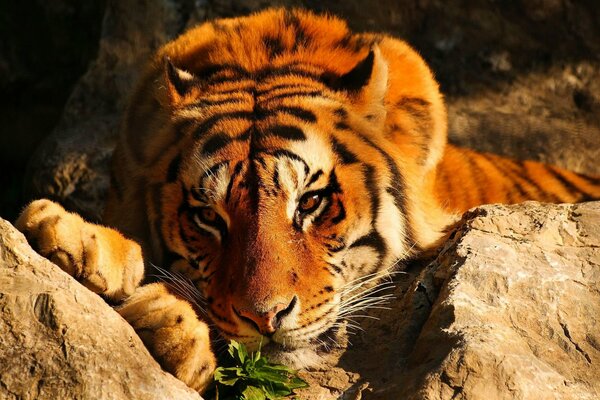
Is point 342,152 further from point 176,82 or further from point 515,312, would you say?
point 515,312

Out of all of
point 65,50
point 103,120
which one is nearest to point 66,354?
point 103,120

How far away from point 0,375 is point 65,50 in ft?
14.7

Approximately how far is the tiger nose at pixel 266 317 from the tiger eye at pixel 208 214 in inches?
19.9

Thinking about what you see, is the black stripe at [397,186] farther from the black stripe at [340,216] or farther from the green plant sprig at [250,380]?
→ the green plant sprig at [250,380]

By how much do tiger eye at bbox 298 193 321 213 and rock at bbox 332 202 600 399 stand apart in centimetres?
49

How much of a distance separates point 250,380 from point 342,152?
1097mm

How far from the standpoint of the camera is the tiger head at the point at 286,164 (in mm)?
3414

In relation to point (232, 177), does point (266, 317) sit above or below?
below

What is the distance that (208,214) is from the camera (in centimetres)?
372

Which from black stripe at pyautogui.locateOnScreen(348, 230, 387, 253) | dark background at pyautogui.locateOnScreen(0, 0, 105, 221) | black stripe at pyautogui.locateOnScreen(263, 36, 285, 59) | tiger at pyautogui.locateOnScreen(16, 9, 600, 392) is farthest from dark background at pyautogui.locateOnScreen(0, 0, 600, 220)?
black stripe at pyautogui.locateOnScreen(348, 230, 387, 253)

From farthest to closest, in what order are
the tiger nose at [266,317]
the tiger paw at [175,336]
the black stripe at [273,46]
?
the black stripe at [273,46]
the tiger nose at [266,317]
the tiger paw at [175,336]

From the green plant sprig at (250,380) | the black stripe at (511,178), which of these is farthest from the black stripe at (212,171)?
the black stripe at (511,178)

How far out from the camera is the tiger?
3297 mm

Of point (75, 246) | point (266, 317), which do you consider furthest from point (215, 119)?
point (266, 317)
